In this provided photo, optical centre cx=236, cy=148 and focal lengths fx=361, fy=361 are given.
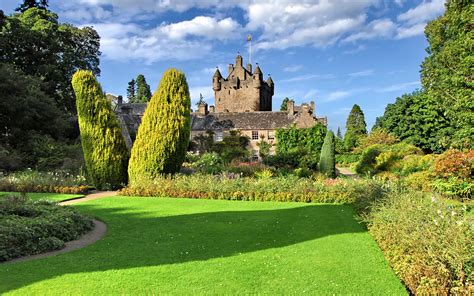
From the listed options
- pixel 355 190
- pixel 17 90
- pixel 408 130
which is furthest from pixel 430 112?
pixel 17 90

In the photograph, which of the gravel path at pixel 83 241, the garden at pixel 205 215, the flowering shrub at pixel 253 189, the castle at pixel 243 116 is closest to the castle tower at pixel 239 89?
the castle at pixel 243 116

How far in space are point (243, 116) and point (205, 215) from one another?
Result: 1331 inches

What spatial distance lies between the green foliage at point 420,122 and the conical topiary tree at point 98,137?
28.3 metres

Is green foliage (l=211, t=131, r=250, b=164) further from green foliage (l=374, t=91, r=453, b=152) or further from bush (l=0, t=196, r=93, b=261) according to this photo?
bush (l=0, t=196, r=93, b=261)

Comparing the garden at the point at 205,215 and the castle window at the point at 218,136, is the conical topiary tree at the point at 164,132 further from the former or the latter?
the castle window at the point at 218,136

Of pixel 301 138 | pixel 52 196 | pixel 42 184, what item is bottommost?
pixel 52 196

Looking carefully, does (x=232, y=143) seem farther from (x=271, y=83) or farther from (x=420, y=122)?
(x=271, y=83)

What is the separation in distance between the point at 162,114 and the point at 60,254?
9.62 meters

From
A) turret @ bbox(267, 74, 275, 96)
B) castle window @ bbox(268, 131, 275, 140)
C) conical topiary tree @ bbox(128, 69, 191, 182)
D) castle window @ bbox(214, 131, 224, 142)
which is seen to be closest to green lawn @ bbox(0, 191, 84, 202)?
conical topiary tree @ bbox(128, 69, 191, 182)

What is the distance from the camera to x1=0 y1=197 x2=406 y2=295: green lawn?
482 cm

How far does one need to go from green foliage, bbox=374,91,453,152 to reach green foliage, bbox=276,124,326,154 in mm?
9331

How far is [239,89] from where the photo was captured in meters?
→ 57.7

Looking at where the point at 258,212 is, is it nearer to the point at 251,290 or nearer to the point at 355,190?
the point at 355,190

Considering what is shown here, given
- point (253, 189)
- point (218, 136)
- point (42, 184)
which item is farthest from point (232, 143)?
point (253, 189)
